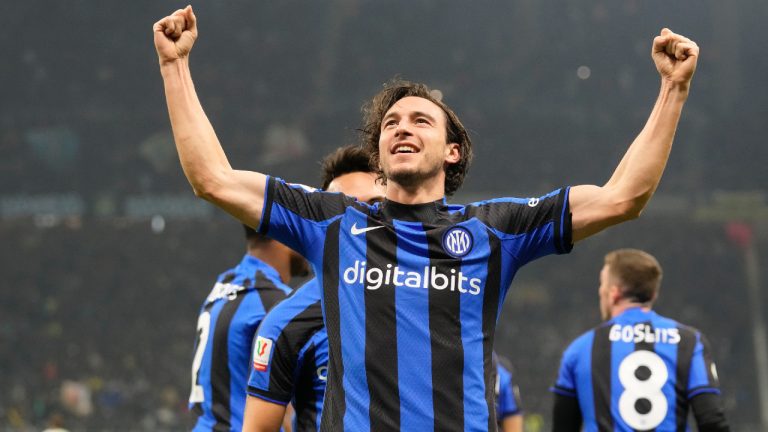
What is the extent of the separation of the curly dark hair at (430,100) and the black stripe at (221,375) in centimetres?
111

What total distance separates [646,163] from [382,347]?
2.51 ft

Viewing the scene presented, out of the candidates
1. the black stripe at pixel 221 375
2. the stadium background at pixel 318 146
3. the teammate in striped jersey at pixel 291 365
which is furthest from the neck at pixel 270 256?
the stadium background at pixel 318 146

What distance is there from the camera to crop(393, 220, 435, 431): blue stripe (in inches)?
82.0

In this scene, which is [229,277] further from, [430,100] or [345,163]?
[430,100]

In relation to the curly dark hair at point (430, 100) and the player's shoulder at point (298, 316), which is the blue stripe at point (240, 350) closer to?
the player's shoulder at point (298, 316)

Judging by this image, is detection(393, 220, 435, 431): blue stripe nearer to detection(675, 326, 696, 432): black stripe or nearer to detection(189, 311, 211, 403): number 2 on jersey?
detection(189, 311, 211, 403): number 2 on jersey

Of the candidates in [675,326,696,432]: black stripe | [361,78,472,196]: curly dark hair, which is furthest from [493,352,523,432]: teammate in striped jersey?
[361,78,472,196]: curly dark hair

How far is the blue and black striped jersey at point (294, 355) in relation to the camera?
2746 millimetres

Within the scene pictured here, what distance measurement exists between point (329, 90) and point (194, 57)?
2.75m

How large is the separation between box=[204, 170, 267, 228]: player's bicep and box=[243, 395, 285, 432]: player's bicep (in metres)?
0.77

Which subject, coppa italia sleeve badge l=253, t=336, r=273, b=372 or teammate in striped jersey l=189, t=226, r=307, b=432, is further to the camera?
teammate in striped jersey l=189, t=226, r=307, b=432

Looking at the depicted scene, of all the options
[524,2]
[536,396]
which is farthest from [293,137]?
[536,396]

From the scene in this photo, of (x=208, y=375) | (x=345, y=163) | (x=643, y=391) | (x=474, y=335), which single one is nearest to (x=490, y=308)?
(x=474, y=335)

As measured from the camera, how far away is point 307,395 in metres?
2.83
